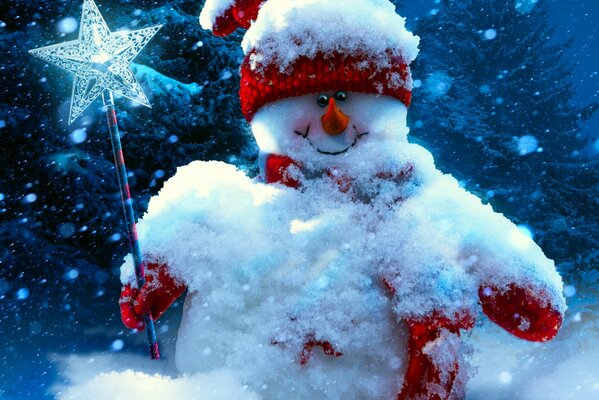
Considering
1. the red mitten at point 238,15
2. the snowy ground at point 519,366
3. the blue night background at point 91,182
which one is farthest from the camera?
the snowy ground at point 519,366

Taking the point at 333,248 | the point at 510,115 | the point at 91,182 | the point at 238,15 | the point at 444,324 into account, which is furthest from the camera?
the point at 510,115

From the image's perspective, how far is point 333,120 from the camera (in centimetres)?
104

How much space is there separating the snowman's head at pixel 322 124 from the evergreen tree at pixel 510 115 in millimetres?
5040

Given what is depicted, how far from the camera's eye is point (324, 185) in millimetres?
1090

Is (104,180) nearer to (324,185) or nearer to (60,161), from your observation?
(60,161)

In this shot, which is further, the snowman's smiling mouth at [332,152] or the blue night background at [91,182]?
the blue night background at [91,182]

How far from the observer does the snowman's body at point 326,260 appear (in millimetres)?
913

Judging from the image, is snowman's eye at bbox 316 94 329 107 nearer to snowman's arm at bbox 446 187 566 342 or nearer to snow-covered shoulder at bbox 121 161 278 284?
snow-covered shoulder at bbox 121 161 278 284

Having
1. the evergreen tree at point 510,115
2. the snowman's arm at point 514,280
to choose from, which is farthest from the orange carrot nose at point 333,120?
the evergreen tree at point 510,115

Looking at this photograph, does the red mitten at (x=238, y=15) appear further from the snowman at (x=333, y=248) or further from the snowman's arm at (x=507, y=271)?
the snowman's arm at (x=507, y=271)

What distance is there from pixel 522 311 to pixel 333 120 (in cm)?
58

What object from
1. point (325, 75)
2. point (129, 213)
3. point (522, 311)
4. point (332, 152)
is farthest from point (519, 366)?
point (129, 213)

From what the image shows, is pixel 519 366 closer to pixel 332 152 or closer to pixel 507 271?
pixel 507 271

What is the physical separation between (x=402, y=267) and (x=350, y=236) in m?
0.13
